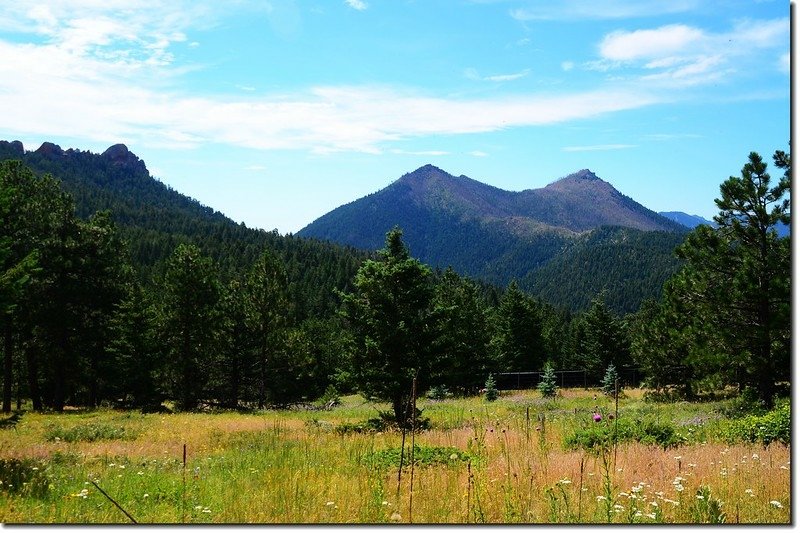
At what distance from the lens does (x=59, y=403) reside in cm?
2903

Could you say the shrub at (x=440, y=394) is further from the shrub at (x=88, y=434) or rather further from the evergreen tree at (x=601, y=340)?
the shrub at (x=88, y=434)

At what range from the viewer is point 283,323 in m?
39.3

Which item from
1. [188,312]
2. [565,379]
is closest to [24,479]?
[188,312]

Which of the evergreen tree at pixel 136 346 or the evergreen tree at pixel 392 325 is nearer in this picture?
the evergreen tree at pixel 392 325

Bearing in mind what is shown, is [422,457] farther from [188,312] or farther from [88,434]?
[188,312]

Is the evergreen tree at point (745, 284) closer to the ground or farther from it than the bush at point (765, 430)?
farther from it

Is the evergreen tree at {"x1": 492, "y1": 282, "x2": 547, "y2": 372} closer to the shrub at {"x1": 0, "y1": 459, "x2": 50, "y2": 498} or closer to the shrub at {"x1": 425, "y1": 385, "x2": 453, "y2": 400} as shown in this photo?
the shrub at {"x1": 425, "y1": 385, "x2": 453, "y2": 400}

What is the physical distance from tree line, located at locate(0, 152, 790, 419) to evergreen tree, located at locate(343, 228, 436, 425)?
5 cm

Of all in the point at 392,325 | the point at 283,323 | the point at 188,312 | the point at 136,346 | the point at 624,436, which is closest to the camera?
the point at 624,436

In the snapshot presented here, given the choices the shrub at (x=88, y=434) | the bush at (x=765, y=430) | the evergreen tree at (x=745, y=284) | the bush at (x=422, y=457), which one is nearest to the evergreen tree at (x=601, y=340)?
the evergreen tree at (x=745, y=284)

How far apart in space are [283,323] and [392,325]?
21774 mm

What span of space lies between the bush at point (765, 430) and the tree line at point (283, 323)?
563 cm

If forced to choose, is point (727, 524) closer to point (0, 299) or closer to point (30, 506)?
point (30, 506)

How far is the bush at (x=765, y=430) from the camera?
32.4 feet
